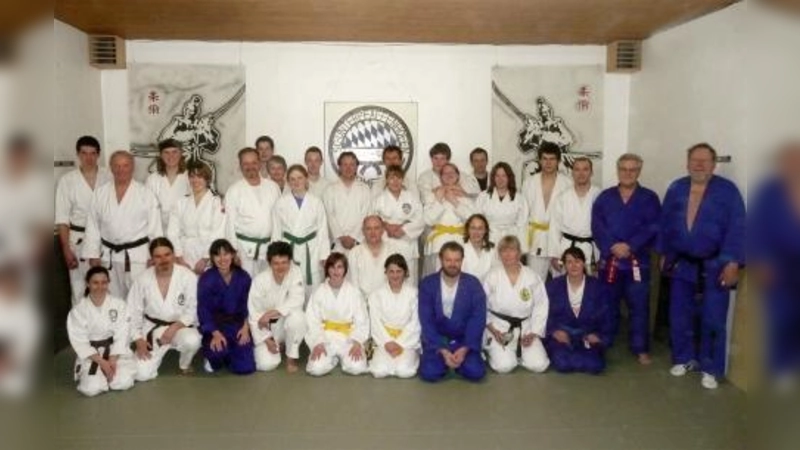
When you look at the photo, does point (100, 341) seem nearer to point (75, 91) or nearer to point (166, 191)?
point (166, 191)

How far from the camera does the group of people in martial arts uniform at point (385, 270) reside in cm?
396

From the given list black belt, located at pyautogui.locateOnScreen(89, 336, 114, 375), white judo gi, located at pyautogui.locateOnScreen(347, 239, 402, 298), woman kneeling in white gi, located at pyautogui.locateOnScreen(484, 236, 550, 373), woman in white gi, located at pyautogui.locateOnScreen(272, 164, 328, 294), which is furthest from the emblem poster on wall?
black belt, located at pyautogui.locateOnScreen(89, 336, 114, 375)

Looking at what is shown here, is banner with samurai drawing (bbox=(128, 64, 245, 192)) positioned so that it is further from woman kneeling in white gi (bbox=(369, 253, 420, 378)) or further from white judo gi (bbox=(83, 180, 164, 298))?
woman kneeling in white gi (bbox=(369, 253, 420, 378))

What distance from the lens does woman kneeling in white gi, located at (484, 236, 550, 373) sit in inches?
170

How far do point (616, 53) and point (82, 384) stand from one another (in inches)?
203

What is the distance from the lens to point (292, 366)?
166 inches

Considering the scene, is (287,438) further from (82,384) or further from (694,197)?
(694,197)

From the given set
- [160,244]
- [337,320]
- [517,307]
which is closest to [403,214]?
[337,320]

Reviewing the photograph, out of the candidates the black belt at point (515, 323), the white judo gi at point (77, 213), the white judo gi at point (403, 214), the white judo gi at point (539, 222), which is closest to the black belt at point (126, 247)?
the white judo gi at point (77, 213)

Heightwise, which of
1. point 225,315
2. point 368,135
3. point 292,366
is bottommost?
point 292,366

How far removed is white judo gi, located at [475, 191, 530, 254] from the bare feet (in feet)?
5.84

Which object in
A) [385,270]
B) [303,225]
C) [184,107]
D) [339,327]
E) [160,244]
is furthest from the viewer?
[184,107]

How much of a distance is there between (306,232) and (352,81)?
1.85 meters

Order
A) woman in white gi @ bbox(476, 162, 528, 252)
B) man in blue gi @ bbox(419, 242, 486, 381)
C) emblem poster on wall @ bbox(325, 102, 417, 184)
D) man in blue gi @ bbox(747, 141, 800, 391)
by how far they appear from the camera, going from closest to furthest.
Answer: man in blue gi @ bbox(747, 141, 800, 391) < man in blue gi @ bbox(419, 242, 486, 381) < woman in white gi @ bbox(476, 162, 528, 252) < emblem poster on wall @ bbox(325, 102, 417, 184)
